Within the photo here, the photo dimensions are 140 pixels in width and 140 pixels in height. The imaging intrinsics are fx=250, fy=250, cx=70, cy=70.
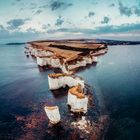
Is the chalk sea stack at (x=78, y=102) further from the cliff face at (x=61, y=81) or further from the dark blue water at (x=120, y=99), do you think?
the cliff face at (x=61, y=81)

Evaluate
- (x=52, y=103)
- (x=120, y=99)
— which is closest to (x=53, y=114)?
(x=52, y=103)

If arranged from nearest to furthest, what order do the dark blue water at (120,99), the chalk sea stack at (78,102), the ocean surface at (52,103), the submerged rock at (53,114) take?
the dark blue water at (120,99)
the ocean surface at (52,103)
the submerged rock at (53,114)
the chalk sea stack at (78,102)

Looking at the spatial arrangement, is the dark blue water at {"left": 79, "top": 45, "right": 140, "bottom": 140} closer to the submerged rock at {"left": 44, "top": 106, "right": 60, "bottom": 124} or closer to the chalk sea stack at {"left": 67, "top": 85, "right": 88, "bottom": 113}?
the chalk sea stack at {"left": 67, "top": 85, "right": 88, "bottom": 113}

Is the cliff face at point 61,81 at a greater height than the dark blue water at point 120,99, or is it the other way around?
the cliff face at point 61,81

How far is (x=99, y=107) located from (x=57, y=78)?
1386 cm

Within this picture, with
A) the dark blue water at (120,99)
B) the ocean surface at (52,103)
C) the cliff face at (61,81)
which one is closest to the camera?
the dark blue water at (120,99)

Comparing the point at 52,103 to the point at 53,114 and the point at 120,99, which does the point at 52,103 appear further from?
the point at 120,99

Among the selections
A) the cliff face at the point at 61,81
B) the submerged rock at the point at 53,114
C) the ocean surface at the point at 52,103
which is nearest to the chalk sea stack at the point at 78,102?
the ocean surface at the point at 52,103

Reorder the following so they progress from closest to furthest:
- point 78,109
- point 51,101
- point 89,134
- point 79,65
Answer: point 89,134, point 78,109, point 51,101, point 79,65

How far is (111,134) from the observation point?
101 ft

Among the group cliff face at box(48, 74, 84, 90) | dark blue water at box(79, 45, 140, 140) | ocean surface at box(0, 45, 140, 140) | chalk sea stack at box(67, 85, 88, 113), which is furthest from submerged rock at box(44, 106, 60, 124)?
cliff face at box(48, 74, 84, 90)

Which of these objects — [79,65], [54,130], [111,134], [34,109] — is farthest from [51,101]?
[79,65]

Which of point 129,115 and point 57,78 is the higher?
point 57,78

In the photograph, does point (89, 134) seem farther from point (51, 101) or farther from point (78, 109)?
point (51, 101)
